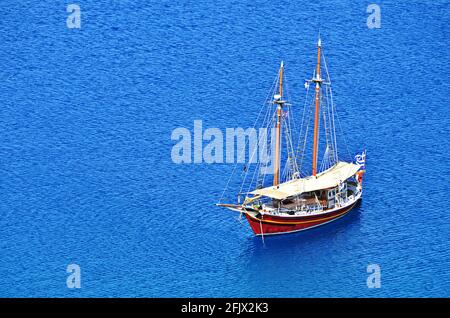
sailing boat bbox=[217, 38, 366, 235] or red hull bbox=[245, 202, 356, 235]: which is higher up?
sailing boat bbox=[217, 38, 366, 235]

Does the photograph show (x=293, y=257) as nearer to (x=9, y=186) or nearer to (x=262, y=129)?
(x=262, y=129)

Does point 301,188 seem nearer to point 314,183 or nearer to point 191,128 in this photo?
point 314,183

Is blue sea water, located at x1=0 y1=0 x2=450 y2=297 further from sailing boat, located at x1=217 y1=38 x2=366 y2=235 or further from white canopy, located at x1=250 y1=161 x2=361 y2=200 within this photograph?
white canopy, located at x1=250 y1=161 x2=361 y2=200

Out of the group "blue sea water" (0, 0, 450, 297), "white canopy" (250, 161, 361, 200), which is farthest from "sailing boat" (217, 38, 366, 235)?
"blue sea water" (0, 0, 450, 297)

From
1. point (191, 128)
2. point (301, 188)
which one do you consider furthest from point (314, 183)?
point (191, 128)

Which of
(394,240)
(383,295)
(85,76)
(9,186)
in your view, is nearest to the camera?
(383,295)
